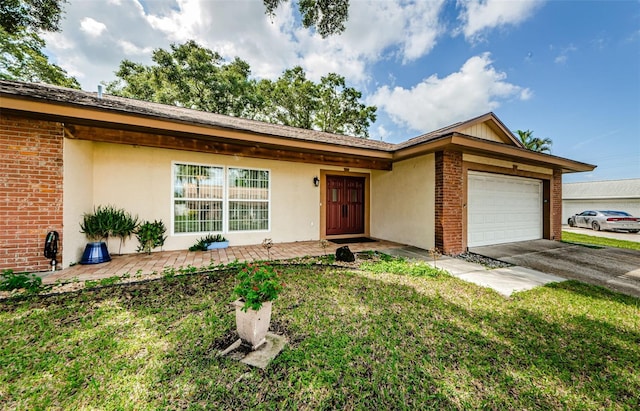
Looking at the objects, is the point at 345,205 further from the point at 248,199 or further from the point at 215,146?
the point at 215,146

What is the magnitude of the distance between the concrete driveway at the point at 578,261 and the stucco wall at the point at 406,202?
62.2 inches

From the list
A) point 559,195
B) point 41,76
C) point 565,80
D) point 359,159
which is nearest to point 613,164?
point 565,80

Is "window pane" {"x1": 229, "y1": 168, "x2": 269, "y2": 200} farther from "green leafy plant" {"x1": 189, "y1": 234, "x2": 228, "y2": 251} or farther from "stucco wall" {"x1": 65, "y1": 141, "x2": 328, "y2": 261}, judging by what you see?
"green leafy plant" {"x1": 189, "y1": 234, "x2": 228, "y2": 251}

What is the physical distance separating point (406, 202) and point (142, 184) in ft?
23.8

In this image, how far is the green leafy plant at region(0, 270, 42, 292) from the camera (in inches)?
137

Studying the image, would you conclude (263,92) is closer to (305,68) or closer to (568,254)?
(305,68)

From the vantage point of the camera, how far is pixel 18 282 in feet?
11.6

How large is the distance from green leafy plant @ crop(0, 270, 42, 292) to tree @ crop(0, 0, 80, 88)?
934 cm

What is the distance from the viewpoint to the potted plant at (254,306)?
7.24ft

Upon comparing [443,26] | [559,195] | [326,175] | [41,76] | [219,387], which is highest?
[41,76]

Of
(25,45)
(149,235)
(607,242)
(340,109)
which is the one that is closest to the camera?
(149,235)

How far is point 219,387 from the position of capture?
1.83 m

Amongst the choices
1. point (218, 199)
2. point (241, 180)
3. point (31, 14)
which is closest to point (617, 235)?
point (241, 180)

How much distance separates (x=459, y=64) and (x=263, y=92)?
14.6 meters
